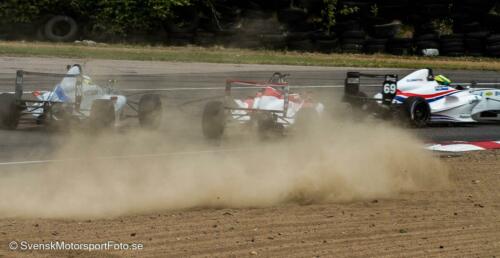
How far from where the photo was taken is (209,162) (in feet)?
31.9

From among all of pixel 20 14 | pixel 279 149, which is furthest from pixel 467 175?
pixel 20 14

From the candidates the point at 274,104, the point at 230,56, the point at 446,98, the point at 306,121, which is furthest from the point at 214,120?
the point at 230,56

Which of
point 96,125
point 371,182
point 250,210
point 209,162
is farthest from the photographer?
point 96,125

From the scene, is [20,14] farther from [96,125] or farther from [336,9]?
[96,125]

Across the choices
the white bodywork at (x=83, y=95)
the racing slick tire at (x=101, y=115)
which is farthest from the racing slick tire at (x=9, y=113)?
the racing slick tire at (x=101, y=115)

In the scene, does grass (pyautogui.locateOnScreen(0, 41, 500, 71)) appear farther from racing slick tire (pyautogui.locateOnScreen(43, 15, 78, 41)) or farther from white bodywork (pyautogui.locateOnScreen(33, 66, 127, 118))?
white bodywork (pyautogui.locateOnScreen(33, 66, 127, 118))

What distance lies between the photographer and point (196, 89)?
17562 mm

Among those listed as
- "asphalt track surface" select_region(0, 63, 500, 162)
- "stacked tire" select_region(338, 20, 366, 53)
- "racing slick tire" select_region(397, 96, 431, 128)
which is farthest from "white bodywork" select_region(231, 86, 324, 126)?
"stacked tire" select_region(338, 20, 366, 53)

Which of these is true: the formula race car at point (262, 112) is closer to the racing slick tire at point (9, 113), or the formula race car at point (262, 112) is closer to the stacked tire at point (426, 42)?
the racing slick tire at point (9, 113)

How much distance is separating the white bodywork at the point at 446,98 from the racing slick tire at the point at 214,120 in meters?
3.81

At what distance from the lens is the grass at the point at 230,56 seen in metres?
21.7

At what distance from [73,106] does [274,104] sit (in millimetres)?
3091

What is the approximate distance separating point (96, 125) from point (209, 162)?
2.79 metres

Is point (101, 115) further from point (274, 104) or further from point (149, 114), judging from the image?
point (274, 104)
